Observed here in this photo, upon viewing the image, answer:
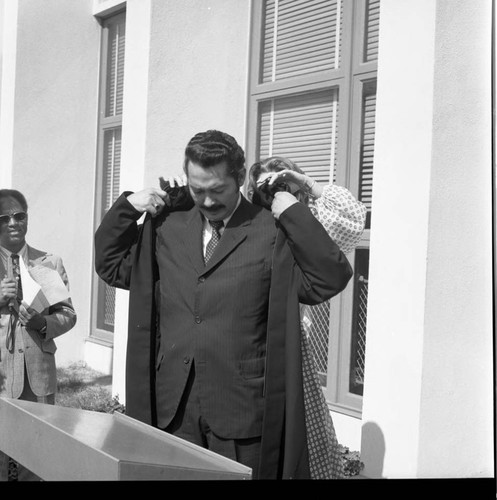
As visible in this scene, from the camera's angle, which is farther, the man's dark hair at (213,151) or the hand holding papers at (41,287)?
the hand holding papers at (41,287)

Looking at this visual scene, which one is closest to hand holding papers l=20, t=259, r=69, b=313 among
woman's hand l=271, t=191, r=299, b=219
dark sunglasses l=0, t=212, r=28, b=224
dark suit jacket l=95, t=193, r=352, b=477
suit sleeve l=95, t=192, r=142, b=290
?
dark sunglasses l=0, t=212, r=28, b=224

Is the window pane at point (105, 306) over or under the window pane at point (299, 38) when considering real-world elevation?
under

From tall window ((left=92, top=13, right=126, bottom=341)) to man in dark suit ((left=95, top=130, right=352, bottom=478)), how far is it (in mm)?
2352

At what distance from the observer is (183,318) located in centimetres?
234

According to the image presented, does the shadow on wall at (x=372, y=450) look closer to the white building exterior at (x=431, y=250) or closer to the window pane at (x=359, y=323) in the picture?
the white building exterior at (x=431, y=250)

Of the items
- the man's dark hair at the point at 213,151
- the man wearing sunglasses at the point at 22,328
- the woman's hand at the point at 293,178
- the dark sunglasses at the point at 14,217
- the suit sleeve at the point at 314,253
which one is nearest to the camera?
the suit sleeve at the point at 314,253

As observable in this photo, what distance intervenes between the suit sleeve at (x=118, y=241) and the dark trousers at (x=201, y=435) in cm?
41

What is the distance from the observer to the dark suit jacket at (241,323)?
2.26m

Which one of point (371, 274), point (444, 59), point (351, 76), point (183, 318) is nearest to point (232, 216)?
point (183, 318)

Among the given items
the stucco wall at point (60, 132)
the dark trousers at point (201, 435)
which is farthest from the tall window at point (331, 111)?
the dark trousers at point (201, 435)

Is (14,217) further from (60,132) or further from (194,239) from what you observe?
(60,132)

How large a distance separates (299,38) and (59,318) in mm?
2097

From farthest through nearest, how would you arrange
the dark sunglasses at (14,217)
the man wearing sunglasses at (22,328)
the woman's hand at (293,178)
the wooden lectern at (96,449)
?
1. the dark sunglasses at (14,217)
2. the man wearing sunglasses at (22,328)
3. the woman's hand at (293,178)
4. the wooden lectern at (96,449)

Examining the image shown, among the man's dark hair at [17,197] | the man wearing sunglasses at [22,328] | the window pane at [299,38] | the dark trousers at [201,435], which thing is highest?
the window pane at [299,38]
